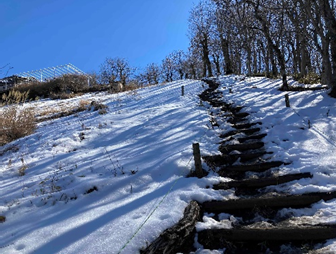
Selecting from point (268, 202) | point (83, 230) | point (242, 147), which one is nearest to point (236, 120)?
point (242, 147)

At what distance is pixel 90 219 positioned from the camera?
3090 millimetres

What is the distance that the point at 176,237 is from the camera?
2.62 meters

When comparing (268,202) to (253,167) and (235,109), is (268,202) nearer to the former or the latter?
(253,167)

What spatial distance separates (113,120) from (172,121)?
2.06 meters

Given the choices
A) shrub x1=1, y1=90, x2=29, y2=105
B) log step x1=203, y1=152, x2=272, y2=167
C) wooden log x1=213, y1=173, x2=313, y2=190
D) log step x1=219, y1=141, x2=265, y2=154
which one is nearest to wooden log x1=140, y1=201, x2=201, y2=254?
wooden log x1=213, y1=173, x2=313, y2=190

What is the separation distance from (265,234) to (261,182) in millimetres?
1282

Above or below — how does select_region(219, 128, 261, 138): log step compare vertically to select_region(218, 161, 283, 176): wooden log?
above

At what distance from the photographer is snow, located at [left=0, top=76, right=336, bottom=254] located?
2.80 meters

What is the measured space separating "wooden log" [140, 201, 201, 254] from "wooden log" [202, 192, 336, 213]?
1.28 ft

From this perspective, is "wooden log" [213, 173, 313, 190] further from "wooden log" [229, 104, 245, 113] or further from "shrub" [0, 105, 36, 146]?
"shrub" [0, 105, 36, 146]

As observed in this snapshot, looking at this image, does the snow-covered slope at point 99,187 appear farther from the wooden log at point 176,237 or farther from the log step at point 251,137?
the log step at point 251,137

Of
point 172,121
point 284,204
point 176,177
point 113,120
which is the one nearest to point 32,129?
point 113,120

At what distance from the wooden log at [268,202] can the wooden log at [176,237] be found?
391 millimetres

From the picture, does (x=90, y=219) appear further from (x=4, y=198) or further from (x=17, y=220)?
(x=4, y=198)
